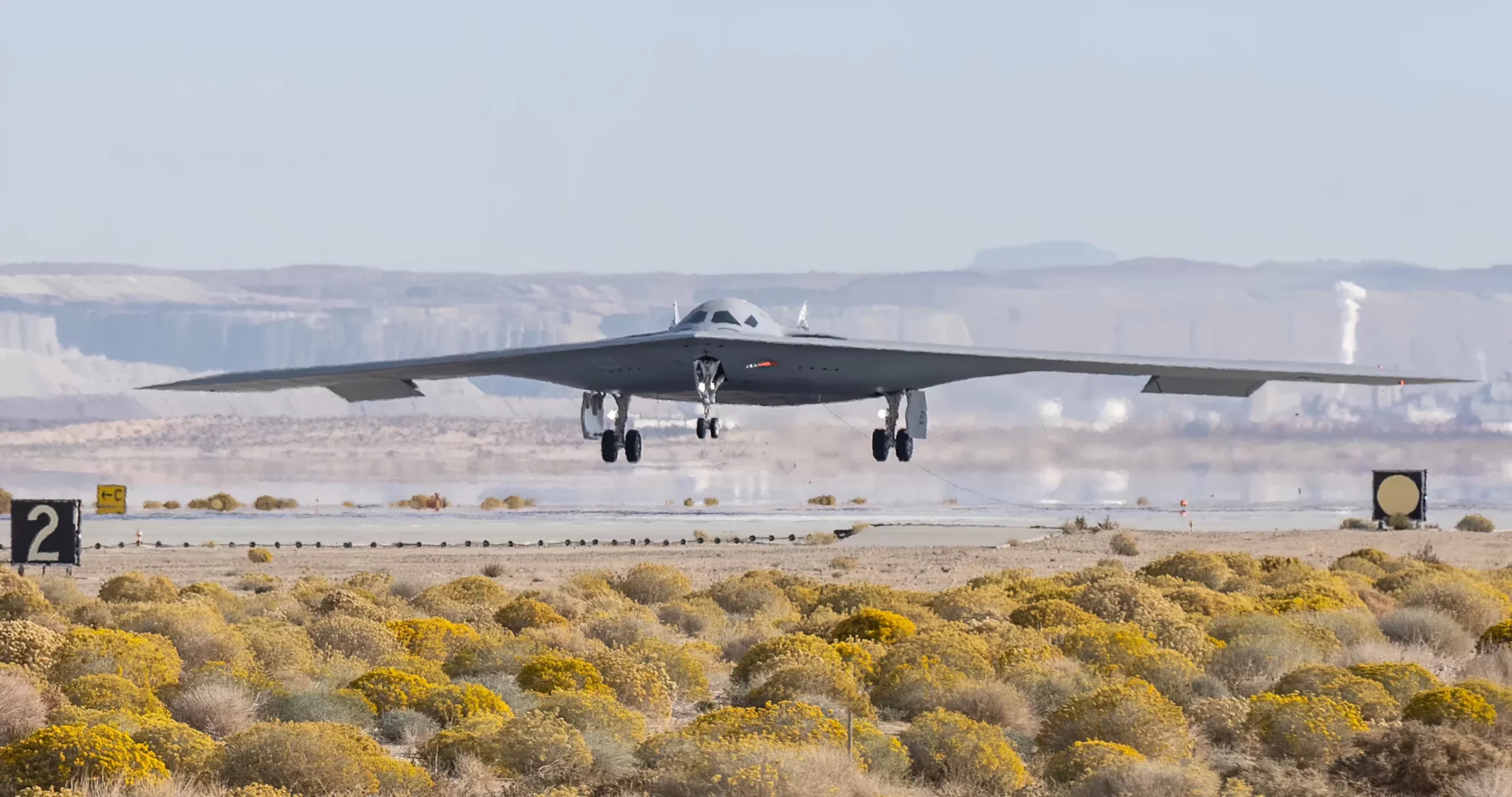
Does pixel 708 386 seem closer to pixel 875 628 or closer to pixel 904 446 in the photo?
pixel 904 446

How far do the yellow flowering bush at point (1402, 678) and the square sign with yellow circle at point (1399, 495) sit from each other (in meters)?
57.3

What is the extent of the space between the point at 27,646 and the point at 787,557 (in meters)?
38.5

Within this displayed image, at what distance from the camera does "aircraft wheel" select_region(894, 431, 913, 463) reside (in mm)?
40781

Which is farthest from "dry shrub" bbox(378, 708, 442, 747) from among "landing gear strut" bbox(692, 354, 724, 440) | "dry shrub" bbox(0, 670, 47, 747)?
"landing gear strut" bbox(692, 354, 724, 440)

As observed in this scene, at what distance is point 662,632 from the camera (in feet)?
107

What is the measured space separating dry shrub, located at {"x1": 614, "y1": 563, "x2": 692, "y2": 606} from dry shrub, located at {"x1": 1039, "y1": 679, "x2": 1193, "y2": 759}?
76.2 feet

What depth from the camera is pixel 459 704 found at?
21.3 meters

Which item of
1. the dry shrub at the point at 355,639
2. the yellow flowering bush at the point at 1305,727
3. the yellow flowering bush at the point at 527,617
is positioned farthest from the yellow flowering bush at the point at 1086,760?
the yellow flowering bush at the point at 527,617

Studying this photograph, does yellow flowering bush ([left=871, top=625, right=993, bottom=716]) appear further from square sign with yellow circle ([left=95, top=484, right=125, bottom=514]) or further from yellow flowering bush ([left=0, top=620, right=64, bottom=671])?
square sign with yellow circle ([left=95, top=484, right=125, bottom=514])

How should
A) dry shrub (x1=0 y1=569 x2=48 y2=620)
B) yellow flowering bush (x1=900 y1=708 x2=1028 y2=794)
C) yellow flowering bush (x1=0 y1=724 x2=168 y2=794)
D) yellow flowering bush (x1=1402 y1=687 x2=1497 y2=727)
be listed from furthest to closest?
dry shrub (x1=0 y1=569 x2=48 y2=620)
yellow flowering bush (x1=1402 y1=687 x2=1497 y2=727)
yellow flowering bush (x1=900 y1=708 x2=1028 y2=794)
yellow flowering bush (x1=0 y1=724 x2=168 y2=794)

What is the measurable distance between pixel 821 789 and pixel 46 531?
1552 inches

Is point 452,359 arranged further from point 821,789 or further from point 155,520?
point 155,520

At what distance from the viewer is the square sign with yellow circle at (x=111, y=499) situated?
91.2m

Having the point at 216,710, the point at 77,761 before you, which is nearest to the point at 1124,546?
the point at 216,710
